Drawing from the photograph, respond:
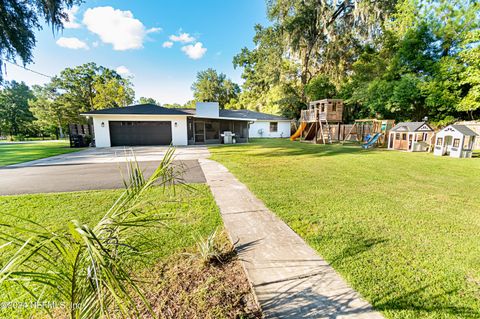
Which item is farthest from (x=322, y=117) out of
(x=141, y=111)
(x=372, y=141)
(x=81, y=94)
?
(x=81, y=94)

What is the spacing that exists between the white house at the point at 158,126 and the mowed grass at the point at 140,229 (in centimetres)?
1110

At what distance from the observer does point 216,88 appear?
38969mm

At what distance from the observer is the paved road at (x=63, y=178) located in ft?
16.3

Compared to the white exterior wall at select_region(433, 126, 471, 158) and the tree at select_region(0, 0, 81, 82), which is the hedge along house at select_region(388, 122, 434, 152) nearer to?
the white exterior wall at select_region(433, 126, 471, 158)

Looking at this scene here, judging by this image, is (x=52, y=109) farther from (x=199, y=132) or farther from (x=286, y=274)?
(x=286, y=274)

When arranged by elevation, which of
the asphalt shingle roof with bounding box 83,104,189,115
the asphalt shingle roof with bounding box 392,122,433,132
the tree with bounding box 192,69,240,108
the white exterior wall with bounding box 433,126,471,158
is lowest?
the white exterior wall with bounding box 433,126,471,158

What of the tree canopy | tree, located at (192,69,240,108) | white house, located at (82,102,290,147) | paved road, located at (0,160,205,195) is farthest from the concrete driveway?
tree, located at (192,69,240,108)

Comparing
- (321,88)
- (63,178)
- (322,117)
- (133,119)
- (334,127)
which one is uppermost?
(321,88)

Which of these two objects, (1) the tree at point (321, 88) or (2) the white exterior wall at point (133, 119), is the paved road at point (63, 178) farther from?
(1) the tree at point (321, 88)

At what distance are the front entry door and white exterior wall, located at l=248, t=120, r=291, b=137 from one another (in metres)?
7.54

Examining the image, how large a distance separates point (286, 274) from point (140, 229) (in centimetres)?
225

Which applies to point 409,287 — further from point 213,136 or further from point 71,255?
point 213,136

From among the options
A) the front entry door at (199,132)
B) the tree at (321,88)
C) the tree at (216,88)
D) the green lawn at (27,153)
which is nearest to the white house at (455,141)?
the tree at (321,88)

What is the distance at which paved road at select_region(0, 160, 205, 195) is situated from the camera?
4.97 meters
